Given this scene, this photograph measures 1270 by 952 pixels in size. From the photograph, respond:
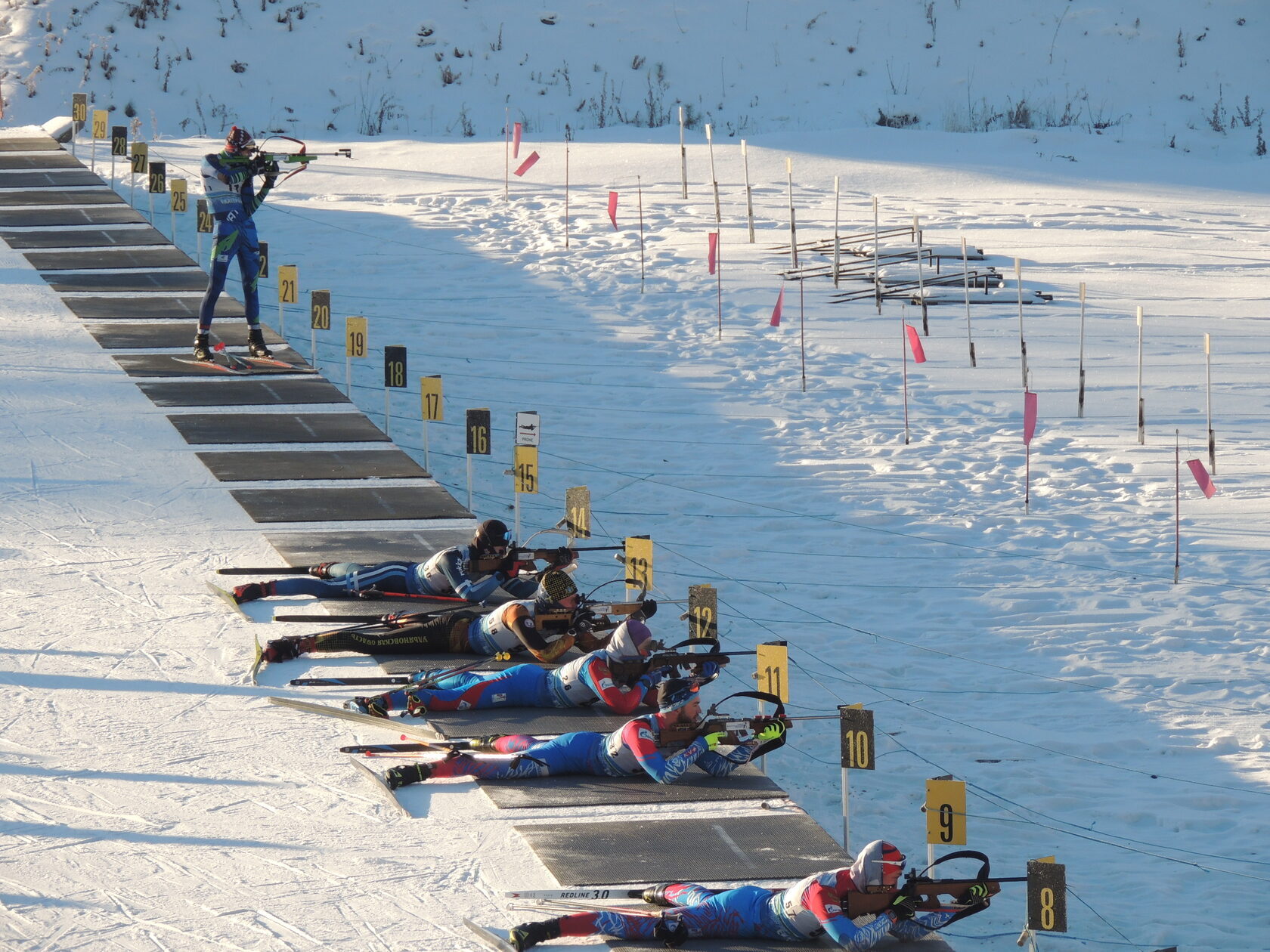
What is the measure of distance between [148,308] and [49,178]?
19.4 feet

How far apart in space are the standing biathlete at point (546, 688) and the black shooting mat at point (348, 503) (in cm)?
297

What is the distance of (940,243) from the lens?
57.5 feet

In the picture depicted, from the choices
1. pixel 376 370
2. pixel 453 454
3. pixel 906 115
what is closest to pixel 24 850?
pixel 453 454

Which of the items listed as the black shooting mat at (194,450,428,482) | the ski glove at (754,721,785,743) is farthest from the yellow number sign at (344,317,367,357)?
the ski glove at (754,721,785,743)

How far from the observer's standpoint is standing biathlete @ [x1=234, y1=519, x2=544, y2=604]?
30.0ft

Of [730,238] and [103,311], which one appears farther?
[730,238]

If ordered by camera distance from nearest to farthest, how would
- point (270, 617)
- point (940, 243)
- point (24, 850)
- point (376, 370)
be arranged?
point (24, 850) < point (270, 617) < point (376, 370) < point (940, 243)

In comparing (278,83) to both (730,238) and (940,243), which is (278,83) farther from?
(940,243)

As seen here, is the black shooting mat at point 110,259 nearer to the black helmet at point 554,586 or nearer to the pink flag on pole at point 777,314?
the pink flag on pole at point 777,314

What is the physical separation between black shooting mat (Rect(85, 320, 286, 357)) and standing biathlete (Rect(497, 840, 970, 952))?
31.1 ft

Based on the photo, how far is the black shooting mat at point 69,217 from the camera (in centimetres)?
1852

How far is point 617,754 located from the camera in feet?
24.7

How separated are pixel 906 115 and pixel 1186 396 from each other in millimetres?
12782

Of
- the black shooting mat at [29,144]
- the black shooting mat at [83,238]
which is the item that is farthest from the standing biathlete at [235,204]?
the black shooting mat at [29,144]
